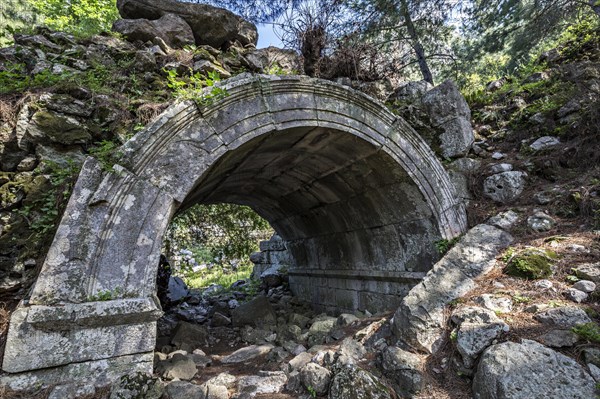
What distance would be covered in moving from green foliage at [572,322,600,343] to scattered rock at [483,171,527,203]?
8.03 feet

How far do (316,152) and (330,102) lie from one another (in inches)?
30.8

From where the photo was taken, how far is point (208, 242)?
9.38m

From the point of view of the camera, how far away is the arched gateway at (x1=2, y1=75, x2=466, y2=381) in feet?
8.05

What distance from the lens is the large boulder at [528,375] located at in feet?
6.98

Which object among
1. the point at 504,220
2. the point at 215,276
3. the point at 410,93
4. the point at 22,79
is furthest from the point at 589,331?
the point at 215,276

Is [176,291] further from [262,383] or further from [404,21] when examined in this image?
[404,21]

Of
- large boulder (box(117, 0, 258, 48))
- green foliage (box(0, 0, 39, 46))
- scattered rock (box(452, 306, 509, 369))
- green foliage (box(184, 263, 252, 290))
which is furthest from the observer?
green foliage (box(0, 0, 39, 46))

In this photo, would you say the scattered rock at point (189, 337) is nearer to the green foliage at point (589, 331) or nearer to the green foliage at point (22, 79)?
the green foliage at point (22, 79)

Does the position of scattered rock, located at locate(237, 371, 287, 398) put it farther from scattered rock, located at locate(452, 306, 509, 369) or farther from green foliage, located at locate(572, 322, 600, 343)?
green foliage, located at locate(572, 322, 600, 343)

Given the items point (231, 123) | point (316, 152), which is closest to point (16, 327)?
point (231, 123)

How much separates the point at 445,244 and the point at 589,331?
1.98m

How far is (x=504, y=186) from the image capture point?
4.68m

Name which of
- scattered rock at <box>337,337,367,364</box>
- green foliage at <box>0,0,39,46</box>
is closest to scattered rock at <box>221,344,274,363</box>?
scattered rock at <box>337,337,367,364</box>

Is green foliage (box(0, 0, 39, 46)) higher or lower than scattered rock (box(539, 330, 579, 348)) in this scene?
higher
